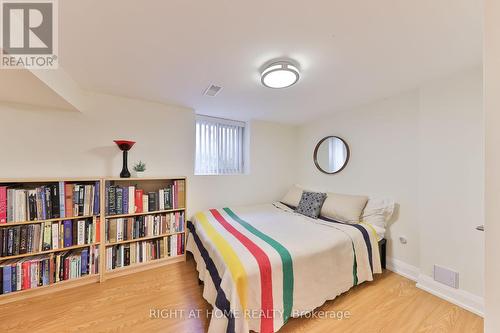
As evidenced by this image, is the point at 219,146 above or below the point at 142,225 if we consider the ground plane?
above

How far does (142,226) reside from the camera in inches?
88.4

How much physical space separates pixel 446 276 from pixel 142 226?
3145 millimetres

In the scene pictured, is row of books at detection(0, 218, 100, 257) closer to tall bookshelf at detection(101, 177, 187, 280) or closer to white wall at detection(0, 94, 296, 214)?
tall bookshelf at detection(101, 177, 187, 280)

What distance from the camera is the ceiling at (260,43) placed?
108cm

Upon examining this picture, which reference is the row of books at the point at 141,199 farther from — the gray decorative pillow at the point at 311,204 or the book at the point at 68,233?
the gray decorative pillow at the point at 311,204

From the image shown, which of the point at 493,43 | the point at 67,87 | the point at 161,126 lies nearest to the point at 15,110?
the point at 67,87

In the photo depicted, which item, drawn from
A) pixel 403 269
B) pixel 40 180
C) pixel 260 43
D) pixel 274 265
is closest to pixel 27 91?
pixel 40 180

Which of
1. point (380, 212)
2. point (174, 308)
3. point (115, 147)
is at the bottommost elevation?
point (174, 308)

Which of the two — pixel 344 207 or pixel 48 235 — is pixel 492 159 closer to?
pixel 344 207

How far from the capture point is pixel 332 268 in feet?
5.57

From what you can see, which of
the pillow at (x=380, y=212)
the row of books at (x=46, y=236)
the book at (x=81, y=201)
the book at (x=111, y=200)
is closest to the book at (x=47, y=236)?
the row of books at (x=46, y=236)

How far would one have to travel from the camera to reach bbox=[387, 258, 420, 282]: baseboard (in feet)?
6.70

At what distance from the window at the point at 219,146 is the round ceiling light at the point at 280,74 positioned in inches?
63.7

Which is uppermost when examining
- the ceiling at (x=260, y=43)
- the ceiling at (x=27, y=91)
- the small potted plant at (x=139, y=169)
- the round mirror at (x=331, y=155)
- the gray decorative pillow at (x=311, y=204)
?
the ceiling at (x=260, y=43)
